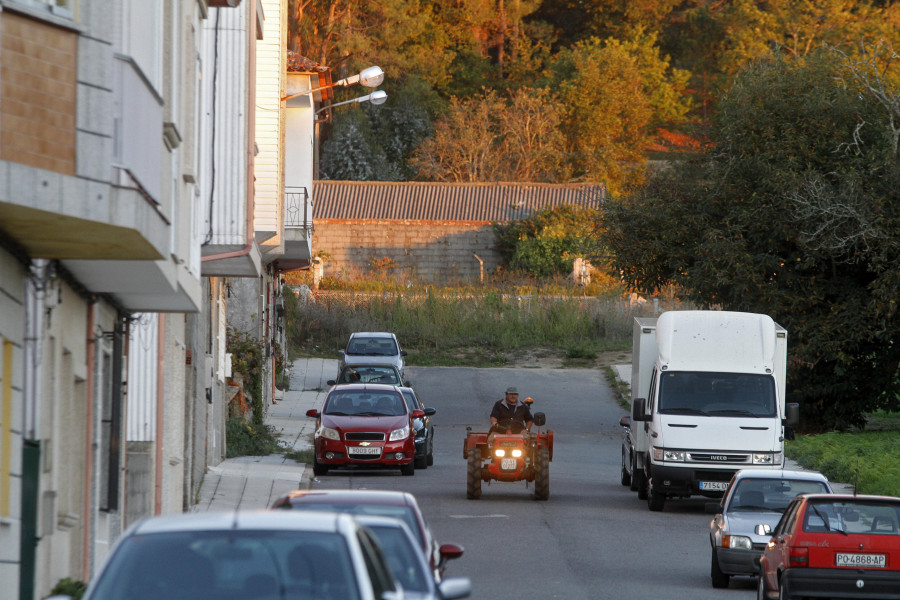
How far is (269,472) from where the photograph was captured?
24031 millimetres

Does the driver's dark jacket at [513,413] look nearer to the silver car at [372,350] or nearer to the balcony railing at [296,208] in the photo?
the balcony railing at [296,208]

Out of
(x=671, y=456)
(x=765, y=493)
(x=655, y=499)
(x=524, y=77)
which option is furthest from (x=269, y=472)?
(x=524, y=77)

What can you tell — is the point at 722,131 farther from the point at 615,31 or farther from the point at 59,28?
the point at 615,31

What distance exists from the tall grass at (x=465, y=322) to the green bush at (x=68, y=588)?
36.6m

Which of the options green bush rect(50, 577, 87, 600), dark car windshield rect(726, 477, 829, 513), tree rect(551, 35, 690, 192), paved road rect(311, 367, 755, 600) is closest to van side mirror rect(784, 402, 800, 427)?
paved road rect(311, 367, 755, 600)

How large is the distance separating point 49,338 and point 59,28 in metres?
2.87

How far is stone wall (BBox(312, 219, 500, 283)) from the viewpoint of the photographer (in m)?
58.9

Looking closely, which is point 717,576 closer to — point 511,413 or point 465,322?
point 511,413

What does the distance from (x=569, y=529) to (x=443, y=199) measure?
4379 centimetres

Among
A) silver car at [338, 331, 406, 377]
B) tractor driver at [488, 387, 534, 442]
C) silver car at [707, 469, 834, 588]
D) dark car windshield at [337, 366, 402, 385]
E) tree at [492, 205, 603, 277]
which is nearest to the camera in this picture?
silver car at [707, 469, 834, 588]

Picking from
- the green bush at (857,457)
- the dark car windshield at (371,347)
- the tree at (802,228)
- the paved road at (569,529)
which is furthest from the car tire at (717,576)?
the dark car windshield at (371,347)

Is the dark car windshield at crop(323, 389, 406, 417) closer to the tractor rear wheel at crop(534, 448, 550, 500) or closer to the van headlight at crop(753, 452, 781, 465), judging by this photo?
the tractor rear wheel at crop(534, 448, 550, 500)

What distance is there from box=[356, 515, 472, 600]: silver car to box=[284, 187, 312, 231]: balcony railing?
21.5 meters

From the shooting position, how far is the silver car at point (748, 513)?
14.4 metres
